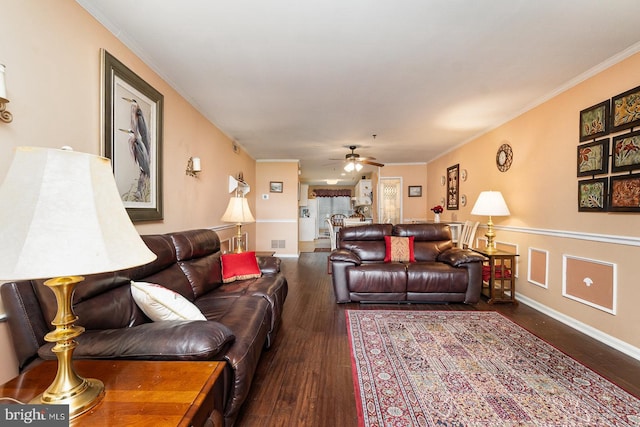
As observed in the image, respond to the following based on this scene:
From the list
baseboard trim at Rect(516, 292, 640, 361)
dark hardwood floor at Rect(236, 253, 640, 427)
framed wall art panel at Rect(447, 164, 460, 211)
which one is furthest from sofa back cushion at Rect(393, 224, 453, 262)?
framed wall art panel at Rect(447, 164, 460, 211)

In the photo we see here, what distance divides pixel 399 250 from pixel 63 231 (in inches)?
142

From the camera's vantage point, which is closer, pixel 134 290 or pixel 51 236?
pixel 51 236

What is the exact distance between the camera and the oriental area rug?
1507 millimetres

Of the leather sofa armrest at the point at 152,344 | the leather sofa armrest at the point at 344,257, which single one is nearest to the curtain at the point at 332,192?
the leather sofa armrest at the point at 344,257

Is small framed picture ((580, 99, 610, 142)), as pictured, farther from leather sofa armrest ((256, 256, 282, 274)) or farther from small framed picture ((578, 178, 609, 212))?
leather sofa armrest ((256, 256, 282, 274))

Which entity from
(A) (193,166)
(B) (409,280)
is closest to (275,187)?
(A) (193,166)

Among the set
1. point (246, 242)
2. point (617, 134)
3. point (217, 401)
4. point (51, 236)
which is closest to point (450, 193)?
point (617, 134)

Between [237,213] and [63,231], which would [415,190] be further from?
[63,231]

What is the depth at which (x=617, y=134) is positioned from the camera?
90.9 inches

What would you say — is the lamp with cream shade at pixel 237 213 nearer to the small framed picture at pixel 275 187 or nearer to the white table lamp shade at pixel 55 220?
the white table lamp shade at pixel 55 220

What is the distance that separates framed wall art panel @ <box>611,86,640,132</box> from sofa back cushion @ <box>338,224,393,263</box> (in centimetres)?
250

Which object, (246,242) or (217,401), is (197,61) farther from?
(246,242)

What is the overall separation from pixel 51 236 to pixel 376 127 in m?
4.08

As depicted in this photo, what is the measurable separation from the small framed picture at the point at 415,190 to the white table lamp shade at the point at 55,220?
7.11 m
